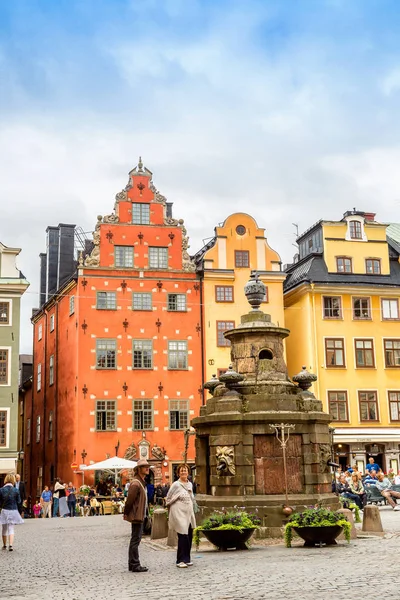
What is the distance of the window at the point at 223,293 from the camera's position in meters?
45.6

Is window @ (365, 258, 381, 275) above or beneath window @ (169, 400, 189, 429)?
above

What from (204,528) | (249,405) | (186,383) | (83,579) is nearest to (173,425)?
(186,383)

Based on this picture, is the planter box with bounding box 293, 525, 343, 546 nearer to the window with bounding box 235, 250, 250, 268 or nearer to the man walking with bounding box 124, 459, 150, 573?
the man walking with bounding box 124, 459, 150, 573

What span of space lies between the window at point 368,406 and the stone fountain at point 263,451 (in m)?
24.8

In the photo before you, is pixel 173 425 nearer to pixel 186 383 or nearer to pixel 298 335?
pixel 186 383

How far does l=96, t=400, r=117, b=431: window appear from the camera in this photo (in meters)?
42.6

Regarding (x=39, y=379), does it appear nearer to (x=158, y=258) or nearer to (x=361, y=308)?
(x=158, y=258)

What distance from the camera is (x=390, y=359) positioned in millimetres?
46656

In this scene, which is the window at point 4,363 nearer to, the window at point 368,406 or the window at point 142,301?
the window at point 142,301

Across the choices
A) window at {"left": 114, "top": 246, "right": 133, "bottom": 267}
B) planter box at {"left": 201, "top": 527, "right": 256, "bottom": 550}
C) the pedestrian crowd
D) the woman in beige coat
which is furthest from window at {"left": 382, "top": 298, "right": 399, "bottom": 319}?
the woman in beige coat

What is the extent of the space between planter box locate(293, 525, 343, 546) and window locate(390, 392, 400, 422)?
100 ft

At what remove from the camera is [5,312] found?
43.1 metres

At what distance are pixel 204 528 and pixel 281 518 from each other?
3.45 metres

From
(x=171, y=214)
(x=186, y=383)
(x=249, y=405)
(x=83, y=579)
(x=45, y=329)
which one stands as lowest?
(x=83, y=579)
